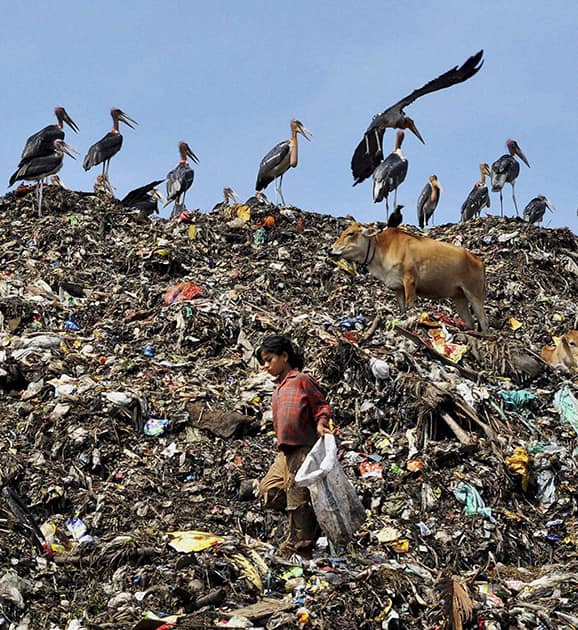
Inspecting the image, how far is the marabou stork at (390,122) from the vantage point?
1276cm

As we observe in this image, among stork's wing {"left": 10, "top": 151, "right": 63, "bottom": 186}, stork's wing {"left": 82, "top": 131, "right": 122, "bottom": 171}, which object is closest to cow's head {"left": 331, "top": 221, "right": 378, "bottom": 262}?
stork's wing {"left": 10, "top": 151, "right": 63, "bottom": 186}

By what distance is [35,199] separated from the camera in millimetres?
16531

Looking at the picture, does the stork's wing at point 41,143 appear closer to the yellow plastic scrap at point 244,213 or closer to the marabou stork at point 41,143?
the marabou stork at point 41,143

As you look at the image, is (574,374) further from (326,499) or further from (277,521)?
(326,499)

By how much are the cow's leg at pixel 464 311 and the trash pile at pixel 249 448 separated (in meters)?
0.24

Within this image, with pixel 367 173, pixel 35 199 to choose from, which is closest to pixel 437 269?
pixel 367 173

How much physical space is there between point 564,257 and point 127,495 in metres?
10.7

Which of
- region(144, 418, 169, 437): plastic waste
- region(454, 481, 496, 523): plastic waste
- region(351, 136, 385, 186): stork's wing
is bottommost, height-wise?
region(454, 481, 496, 523): plastic waste

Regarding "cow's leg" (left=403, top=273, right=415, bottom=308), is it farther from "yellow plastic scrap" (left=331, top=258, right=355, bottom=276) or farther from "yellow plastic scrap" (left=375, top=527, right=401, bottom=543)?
"yellow plastic scrap" (left=375, top=527, right=401, bottom=543)

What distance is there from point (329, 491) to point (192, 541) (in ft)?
3.98

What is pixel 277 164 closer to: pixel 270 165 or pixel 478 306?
pixel 270 165

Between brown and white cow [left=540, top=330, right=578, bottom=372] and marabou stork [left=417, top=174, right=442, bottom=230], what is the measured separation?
1039cm

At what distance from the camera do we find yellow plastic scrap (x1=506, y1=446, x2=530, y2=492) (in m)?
8.35

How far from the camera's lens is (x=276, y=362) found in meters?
6.29
